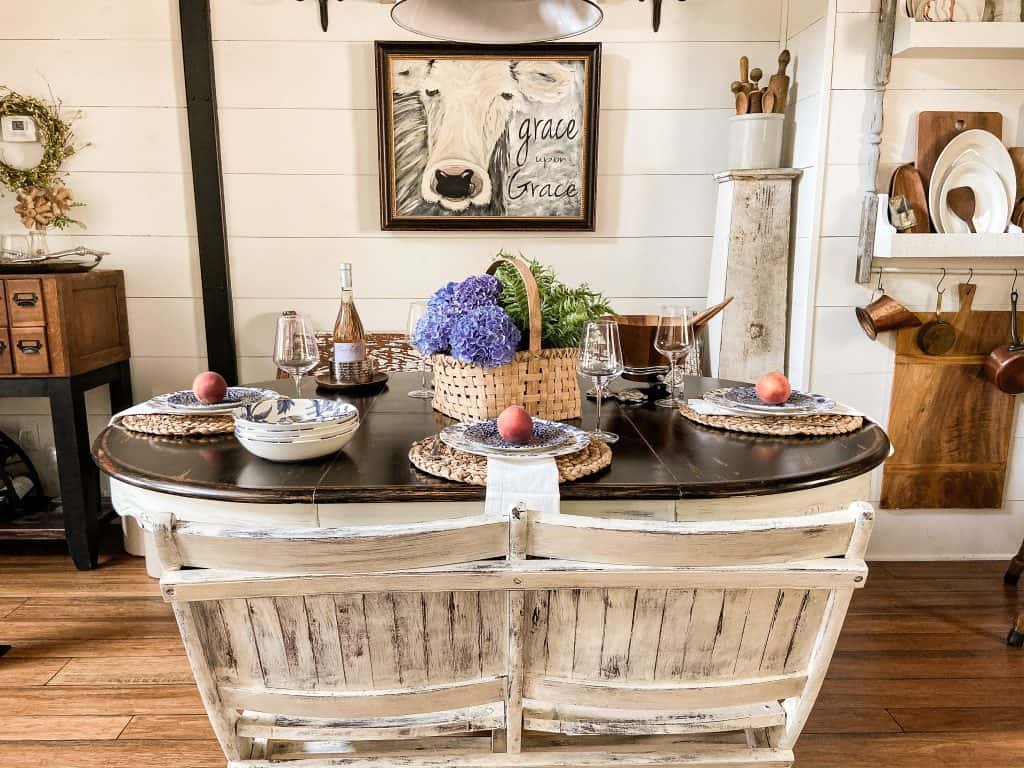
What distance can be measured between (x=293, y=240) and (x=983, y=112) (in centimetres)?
246

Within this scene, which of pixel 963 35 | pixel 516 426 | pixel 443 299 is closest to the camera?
pixel 516 426

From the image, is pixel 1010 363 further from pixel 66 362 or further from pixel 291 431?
pixel 66 362

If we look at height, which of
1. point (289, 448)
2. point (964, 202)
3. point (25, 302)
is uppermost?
point (964, 202)

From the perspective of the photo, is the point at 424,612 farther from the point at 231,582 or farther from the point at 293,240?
the point at 293,240

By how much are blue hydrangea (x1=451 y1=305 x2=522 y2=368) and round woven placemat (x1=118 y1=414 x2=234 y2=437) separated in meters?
0.50

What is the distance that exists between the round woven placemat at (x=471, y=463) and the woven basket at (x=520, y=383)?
19 cm

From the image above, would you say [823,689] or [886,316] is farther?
[886,316]

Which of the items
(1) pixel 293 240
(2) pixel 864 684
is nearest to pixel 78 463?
(1) pixel 293 240

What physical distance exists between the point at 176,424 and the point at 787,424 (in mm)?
1236

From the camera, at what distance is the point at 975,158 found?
2.48 meters

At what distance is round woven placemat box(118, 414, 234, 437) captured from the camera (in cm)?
149

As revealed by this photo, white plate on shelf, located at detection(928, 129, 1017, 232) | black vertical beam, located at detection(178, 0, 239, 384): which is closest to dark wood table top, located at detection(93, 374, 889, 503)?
white plate on shelf, located at detection(928, 129, 1017, 232)

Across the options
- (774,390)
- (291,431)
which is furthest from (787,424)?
(291,431)

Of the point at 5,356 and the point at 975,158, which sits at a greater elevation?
the point at 975,158
